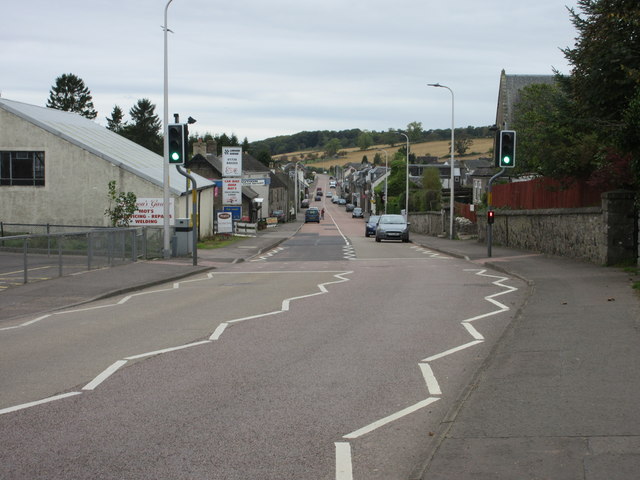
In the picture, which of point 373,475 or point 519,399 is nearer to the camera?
point 373,475

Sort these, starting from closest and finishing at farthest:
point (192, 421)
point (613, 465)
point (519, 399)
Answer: point (613, 465)
point (192, 421)
point (519, 399)

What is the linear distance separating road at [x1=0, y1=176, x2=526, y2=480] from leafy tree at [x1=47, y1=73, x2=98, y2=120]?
105 meters

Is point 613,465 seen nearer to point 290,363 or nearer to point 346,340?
point 290,363

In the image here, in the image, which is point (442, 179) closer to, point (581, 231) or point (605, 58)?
point (581, 231)

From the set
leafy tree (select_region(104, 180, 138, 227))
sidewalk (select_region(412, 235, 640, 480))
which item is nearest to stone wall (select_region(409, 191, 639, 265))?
sidewalk (select_region(412, 235, 640, 480))

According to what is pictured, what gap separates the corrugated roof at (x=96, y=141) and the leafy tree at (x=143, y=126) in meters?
73.2

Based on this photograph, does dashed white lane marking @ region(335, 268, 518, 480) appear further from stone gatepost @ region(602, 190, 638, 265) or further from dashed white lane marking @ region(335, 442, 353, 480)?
stone gatepost @ region(602, 190, 638, 265)

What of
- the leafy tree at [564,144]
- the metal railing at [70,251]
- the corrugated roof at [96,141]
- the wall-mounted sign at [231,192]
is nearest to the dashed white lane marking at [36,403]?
the metal railing at [70,251]

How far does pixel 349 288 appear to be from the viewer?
17.7m

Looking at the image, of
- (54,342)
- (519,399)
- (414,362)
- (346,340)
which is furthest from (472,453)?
(54,342)

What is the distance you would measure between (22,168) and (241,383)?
3326 cm

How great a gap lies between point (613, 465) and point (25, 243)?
50.6 ft

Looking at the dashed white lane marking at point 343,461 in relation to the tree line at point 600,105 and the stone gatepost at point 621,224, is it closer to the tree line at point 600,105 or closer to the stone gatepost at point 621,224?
the tree line at point 600,105

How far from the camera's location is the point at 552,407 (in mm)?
6465
